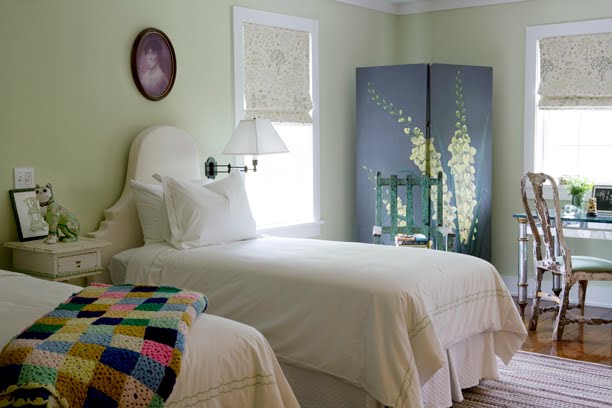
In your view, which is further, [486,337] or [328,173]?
[328,173]

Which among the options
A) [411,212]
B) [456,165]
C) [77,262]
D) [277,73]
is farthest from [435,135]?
[77,262]

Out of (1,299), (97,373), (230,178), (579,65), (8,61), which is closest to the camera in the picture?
(97,373)

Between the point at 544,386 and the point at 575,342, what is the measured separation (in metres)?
0.95

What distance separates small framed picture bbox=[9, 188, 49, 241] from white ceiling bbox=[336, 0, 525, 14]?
10.8 feet

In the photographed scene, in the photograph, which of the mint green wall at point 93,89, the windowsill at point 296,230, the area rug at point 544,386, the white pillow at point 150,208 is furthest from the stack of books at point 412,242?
the white pillow at point 150,208

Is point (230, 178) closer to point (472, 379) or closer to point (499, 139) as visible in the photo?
point (472, 379)

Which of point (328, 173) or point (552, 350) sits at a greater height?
point (328, 173)

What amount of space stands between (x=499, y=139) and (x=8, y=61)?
4024mm

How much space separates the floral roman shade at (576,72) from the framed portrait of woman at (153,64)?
3.05 m

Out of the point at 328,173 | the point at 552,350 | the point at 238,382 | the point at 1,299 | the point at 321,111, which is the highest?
the point at 321,111

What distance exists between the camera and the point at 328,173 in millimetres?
5992

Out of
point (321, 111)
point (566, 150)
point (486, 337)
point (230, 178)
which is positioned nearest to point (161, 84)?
point (230, 178)

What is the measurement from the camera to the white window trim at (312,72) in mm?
5066

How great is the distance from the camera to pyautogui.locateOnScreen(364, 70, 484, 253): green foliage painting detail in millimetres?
5828
